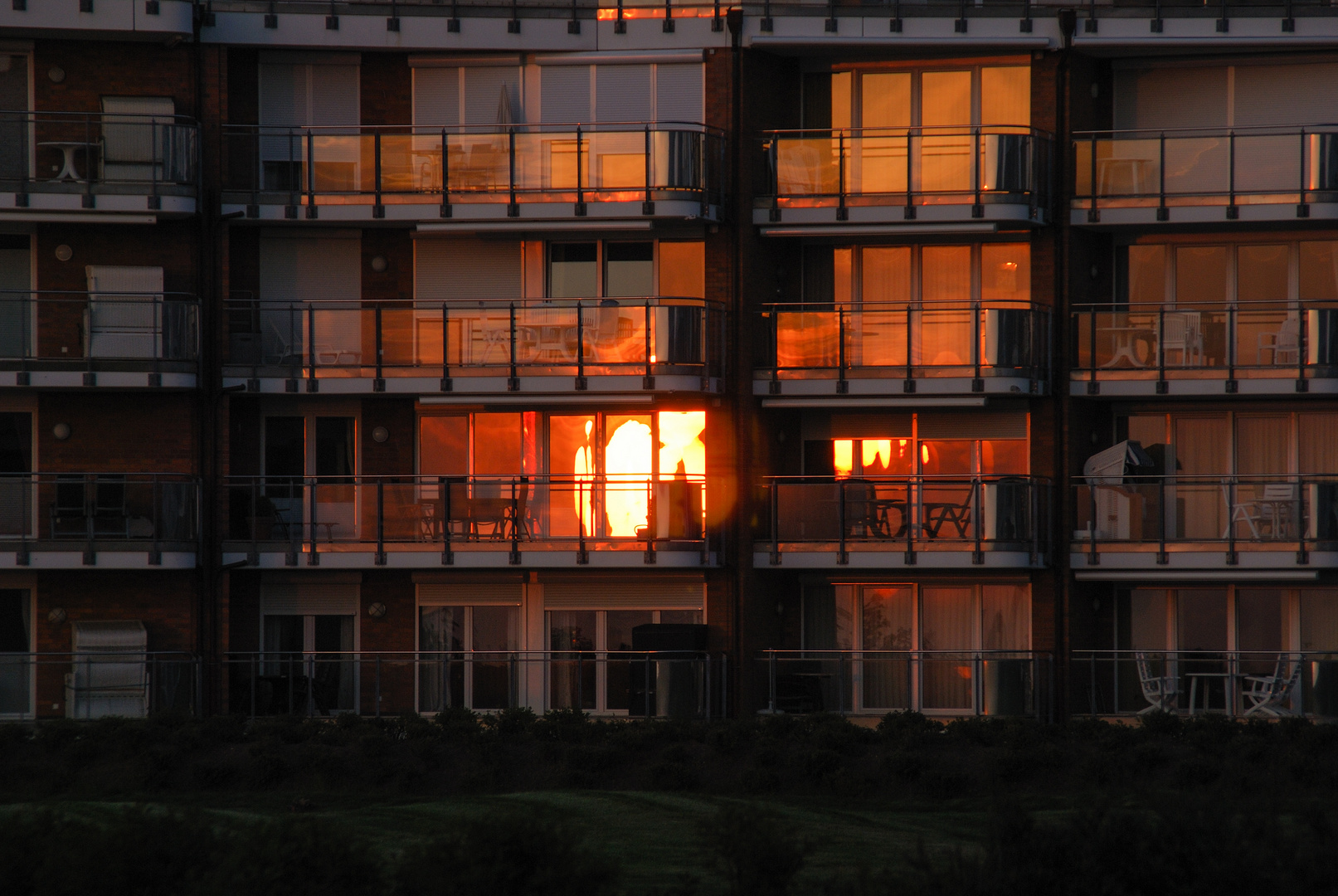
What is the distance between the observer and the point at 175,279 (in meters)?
27.7

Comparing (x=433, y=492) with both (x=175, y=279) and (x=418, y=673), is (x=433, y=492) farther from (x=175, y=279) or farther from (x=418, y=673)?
(x=175, y=279)

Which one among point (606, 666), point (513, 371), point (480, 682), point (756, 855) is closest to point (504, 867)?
point (756, 855)

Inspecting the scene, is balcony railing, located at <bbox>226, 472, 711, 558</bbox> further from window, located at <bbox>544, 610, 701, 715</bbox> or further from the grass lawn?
the grass lawn

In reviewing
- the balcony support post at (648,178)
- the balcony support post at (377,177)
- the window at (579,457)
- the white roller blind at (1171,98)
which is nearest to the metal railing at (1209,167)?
the white roller blind at (1171,98)

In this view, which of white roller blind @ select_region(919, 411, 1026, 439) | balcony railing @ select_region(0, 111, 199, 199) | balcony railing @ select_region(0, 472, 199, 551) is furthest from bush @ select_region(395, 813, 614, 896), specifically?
balcony railing @ select_region(0, 111, 199, 199)

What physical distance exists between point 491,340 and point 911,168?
683cm

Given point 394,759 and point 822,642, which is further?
point 822,642

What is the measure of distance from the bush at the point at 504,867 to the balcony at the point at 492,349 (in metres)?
13.9

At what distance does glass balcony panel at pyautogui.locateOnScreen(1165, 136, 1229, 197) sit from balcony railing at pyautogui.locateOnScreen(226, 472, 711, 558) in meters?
8.56

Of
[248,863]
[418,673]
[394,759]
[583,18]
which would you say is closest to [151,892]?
[248,863]

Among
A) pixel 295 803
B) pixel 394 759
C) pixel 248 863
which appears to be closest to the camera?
pixel 248 863

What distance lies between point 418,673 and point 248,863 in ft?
44.2

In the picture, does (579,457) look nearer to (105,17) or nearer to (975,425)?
(975,425)

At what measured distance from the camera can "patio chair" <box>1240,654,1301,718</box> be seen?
2497cm
